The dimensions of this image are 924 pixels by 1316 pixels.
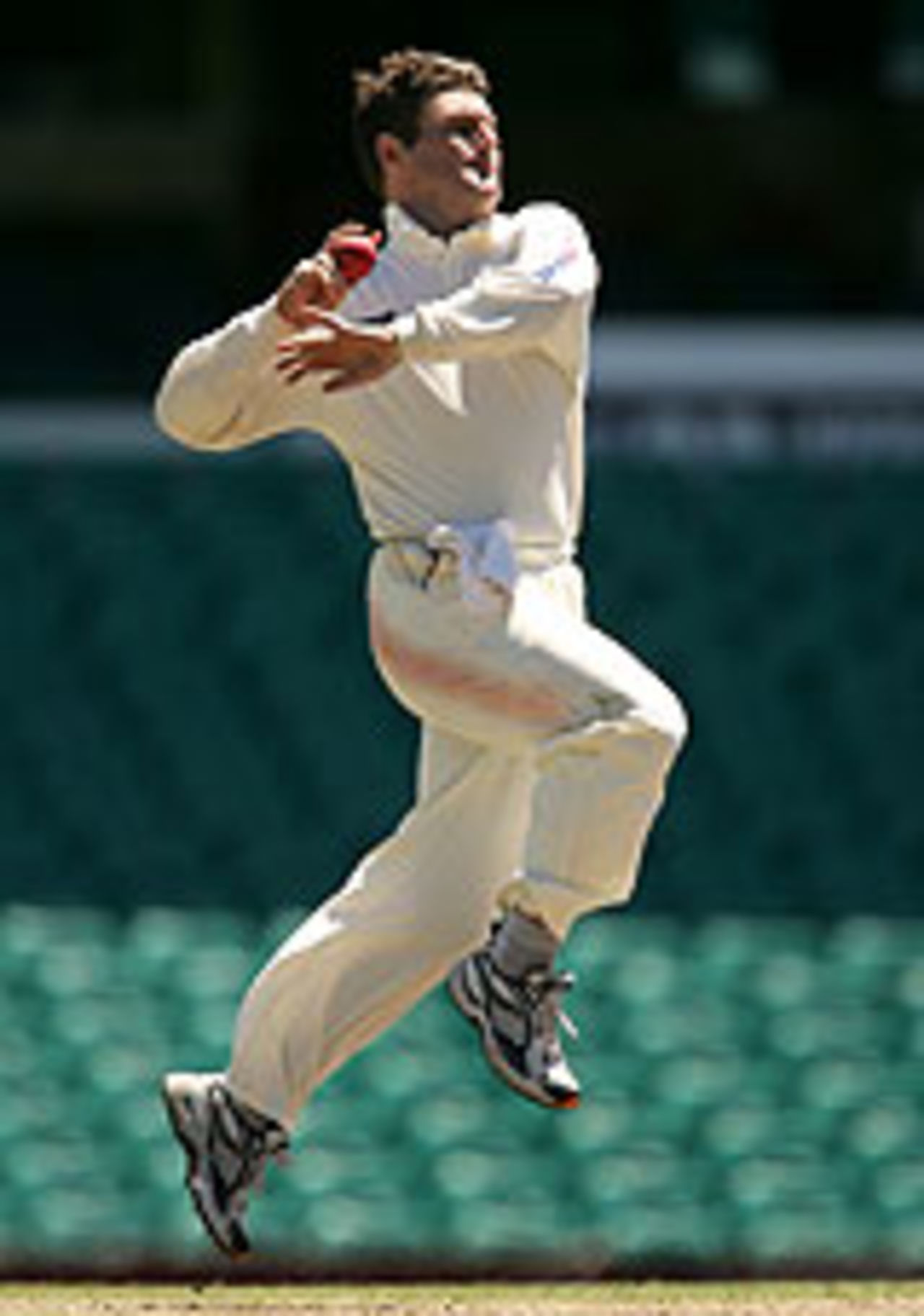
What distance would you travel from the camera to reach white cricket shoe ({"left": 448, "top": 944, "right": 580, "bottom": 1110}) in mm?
7395

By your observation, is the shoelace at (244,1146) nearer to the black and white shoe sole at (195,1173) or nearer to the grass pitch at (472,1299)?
the black and white shoe sole at (195,1173)

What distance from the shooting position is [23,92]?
69.3 feet

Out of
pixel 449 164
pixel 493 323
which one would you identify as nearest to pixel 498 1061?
pixel 493 323

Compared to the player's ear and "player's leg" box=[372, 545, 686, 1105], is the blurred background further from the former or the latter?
the player's ear

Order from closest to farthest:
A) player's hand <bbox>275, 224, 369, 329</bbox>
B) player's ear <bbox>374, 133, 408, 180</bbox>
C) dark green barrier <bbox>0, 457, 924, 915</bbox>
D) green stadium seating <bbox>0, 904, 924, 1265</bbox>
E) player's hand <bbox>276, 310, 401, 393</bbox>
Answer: player's hand <bbox>276, 310, 401, 393</bbox>
player's hand <bbox>275, 224, 369, 329</bbox>
player's ear <bbox>374, 133, 408, 180</bbox>
green stadium seating <bbox>0, 904, 924, 1265</bbox>
dark green barrier <bbox>0, 457, 924, 915</bbox>

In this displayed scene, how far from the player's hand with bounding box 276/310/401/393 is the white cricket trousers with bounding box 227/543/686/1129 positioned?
381mm

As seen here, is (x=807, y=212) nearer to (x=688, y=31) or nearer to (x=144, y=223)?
(x=688, y=31)

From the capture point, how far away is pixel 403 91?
7.52 m

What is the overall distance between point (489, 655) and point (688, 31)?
507 inches

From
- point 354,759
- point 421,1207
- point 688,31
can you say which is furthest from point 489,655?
point 688,31

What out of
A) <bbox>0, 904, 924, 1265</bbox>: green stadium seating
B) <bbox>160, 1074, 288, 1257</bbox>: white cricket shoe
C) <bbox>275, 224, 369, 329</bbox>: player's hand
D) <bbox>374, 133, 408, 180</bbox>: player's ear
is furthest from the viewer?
<bbox>0, 904, 924, 1265</bbox>: green stadium seating

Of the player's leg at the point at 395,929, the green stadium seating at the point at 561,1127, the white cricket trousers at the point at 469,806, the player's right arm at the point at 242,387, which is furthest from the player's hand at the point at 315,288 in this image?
the green stadium seating at the point at 561,1127

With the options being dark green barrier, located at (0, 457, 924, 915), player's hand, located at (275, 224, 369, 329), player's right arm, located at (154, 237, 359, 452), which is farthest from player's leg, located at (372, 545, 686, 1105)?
dark green barrier, located at (0, 457, 924, 915)

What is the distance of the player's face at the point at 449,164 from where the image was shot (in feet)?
24.6
